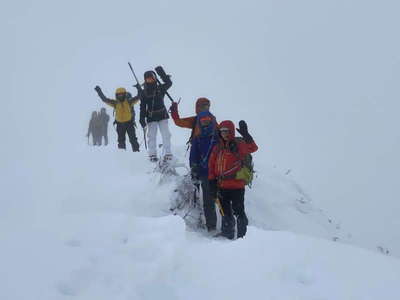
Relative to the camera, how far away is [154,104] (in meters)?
10.9

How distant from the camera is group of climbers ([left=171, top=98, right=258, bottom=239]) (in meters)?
8.40

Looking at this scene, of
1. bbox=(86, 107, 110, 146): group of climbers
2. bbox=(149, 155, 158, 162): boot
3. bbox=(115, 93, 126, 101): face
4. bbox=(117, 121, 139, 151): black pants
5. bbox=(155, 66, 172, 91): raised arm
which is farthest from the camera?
bbox=(86, 107, 110, 146): group of climbers

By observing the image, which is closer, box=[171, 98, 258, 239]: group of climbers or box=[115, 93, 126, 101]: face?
box=[171, 98, 258, 239]: group of climbers

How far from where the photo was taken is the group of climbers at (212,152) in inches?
331

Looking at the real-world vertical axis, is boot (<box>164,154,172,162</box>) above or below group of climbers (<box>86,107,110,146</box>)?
above

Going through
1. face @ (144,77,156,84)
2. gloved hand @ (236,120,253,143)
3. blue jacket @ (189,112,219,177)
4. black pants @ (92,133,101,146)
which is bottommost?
black pants @ (92,133,101,146)

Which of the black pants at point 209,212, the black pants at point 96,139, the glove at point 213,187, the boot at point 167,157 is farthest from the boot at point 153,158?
the black pants at point 96,139

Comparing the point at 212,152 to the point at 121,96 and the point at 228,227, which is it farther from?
the point at 121,96

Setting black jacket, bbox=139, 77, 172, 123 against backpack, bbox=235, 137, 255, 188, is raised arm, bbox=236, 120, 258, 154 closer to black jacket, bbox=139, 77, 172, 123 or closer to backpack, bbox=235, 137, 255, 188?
backpack, bbox=235, 137, 255, 188

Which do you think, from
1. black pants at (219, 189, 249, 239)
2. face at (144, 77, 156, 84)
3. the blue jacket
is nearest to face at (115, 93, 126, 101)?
face at (144, 77, 156, 84)

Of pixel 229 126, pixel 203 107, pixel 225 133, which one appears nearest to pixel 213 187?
pixel 225 133

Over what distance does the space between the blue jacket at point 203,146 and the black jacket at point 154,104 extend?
1.81m

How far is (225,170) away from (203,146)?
0.98 metres

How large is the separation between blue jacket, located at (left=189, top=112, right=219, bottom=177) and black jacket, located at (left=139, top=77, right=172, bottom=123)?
181 centimetres
